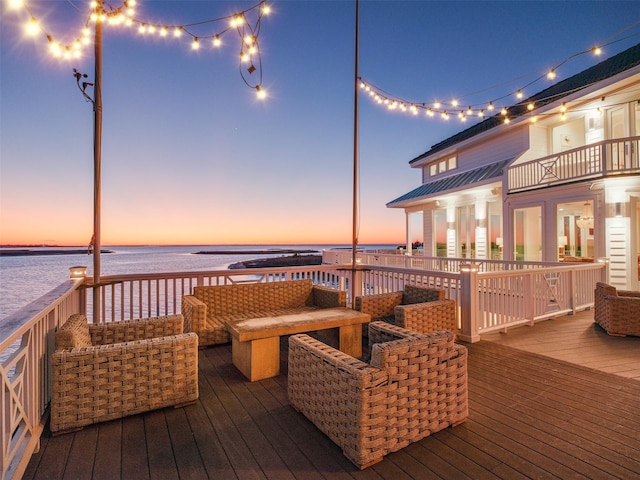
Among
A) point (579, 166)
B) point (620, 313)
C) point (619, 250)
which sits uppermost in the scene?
point (579, 166)

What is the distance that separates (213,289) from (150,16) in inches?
142

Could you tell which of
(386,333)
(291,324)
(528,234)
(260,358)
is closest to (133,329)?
(260,358)

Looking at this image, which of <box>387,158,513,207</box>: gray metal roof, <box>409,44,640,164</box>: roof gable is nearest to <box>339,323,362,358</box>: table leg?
<box>387,158,513,207</box>: gray metal roof

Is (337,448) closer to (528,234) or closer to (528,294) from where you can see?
(528,294)

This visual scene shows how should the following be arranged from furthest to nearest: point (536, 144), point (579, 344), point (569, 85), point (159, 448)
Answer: point (536, 144) → point (569, 85) → point (579, 344) → point (159, 448)

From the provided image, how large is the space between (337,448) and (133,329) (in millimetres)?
2124

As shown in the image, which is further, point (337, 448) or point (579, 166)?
point (579, 166)

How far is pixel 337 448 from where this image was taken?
1953 mm

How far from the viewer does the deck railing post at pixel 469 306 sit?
402 centimetres

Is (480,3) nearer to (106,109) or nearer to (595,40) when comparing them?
(595,40)

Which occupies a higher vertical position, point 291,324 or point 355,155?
point 355,155

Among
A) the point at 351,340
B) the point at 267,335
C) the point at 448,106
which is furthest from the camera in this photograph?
the point at 448,106

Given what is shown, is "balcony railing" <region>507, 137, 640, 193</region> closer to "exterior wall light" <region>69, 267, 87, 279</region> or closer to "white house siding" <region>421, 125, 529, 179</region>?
"white house siding" <region>421, 125, 529, 179</region>

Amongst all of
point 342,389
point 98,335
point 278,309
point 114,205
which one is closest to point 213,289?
point 278,309
